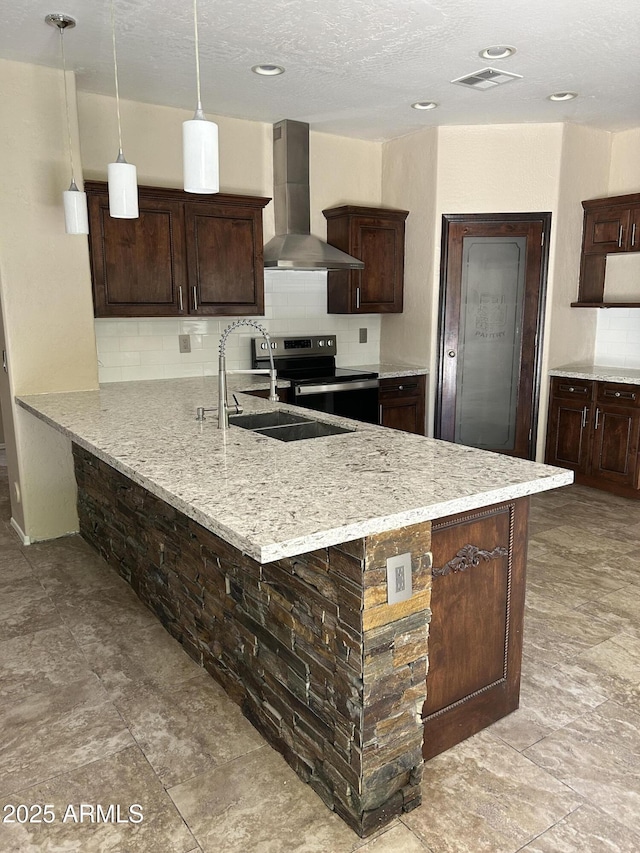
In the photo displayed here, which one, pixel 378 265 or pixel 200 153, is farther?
pixel 378 265

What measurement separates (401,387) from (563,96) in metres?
2.26

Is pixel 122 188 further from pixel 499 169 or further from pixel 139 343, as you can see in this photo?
pixel 499 169

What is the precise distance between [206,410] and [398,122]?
3023 millimetres

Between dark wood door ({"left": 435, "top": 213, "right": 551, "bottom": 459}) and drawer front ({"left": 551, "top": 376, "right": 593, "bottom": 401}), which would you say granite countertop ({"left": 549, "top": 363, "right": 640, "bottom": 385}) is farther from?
dark wood door ({"left": 435, "top": 213, "right": 551, "bottom": 459})

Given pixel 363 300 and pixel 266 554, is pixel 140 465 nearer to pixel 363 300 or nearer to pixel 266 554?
pixel 266 554

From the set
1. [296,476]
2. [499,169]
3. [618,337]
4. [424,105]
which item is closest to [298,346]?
[424,105]

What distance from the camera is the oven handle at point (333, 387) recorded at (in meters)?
4.52

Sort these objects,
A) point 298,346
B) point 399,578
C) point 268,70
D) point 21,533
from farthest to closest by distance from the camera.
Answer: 1. point 298,346
2. point 21,533
3. point 268,70
4. point 399,578

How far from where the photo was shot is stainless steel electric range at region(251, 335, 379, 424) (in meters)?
4.60

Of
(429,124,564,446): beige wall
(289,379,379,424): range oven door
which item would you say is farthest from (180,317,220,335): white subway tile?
(429,124,564,446): beige wall

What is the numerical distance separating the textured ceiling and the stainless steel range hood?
0.17 metres

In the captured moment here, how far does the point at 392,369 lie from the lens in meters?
5.21

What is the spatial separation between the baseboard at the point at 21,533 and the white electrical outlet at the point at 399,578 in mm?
3007

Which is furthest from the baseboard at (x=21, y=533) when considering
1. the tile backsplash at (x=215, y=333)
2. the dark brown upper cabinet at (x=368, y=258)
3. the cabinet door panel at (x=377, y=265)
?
the cabinet door panel at (x=377, y=265)
